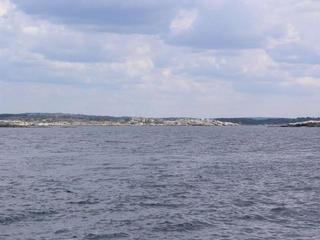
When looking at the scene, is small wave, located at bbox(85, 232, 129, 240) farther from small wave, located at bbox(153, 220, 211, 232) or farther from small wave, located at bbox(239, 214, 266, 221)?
small wave, located at bbox(239, 214, 266, 221)

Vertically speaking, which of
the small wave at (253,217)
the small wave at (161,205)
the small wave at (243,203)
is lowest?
the small wave at (253,217)

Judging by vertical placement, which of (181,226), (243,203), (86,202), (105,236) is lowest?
(105,236)

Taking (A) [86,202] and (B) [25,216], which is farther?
(A) [86,202]

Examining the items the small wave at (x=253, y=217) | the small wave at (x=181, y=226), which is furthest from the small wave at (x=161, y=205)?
the small wave at (x=253, y=217)

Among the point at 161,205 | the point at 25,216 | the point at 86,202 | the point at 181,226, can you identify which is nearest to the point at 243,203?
the point at 161,205

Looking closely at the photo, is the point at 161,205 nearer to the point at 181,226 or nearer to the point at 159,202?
the point at 159,202

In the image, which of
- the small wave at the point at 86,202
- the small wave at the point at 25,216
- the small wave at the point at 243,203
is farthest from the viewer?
the small wave at the point at 86,202

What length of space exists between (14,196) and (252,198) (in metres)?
18.4

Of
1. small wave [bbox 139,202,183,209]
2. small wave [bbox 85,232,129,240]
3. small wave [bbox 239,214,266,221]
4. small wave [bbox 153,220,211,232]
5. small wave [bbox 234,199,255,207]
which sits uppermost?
small wave [bbox 234,199,255,207]

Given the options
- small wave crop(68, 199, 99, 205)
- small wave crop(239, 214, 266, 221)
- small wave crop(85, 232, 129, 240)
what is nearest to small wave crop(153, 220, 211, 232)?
small wave crop(85, 232, 129, 240)

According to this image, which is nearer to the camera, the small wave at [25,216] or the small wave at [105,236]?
the small wave at [105,236]

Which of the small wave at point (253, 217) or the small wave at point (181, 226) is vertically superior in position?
the small wave at point (253, 217)

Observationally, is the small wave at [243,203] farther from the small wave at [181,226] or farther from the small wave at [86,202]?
the small wave at [86,202]

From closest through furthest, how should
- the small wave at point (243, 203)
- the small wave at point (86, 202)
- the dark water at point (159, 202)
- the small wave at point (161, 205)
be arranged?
the dark water at point (159, 202) → the small wave at point (161, 205) → the small wave at point (243, 203) → the small wave at point (86, 202)
